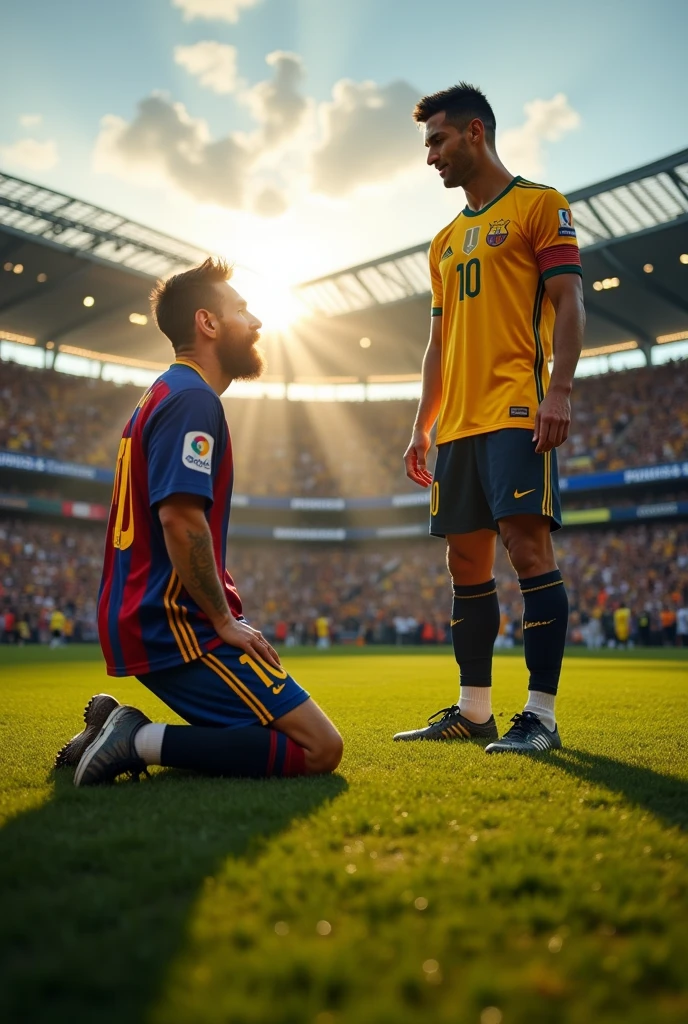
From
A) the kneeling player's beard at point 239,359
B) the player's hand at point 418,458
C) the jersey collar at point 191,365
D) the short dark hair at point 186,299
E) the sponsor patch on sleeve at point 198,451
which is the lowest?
the sponsor patch on sleeve at point 198,451

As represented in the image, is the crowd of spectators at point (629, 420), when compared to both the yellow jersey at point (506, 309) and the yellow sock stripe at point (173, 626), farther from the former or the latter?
the yellow sock stripe at point (173, 626)

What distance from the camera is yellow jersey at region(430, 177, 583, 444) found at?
3.70m

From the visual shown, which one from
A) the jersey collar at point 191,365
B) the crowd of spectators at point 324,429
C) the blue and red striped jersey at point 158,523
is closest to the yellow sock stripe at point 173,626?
the blue and red striped jersey at point 158,523

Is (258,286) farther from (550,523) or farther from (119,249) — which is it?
(550,523)

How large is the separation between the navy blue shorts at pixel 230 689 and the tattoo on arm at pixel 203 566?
8.4 inches

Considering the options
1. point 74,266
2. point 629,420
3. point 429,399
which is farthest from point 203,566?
point 629,420

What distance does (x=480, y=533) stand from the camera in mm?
3945

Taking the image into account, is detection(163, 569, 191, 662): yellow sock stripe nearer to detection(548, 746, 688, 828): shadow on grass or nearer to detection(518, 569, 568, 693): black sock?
detection(548, 746, 688, 828): shadow on grass

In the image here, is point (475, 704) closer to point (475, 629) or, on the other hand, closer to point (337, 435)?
point (475, 629)

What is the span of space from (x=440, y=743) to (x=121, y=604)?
62.1 inches

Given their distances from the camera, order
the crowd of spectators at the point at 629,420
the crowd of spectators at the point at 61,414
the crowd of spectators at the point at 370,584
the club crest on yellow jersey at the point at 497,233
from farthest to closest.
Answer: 1. the crowd of spectators at the point at 61,414
2. the crowd of spectators at the point at 629,420
3. the crowd of spectators at the point at 370,584
4. the club crest on yellow jersey at the point at 497,233

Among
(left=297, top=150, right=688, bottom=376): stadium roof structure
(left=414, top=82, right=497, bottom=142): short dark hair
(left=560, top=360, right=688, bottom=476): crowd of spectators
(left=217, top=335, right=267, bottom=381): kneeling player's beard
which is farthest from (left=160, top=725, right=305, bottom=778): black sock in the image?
(left=560, top=360, right=688, bottom=476): crowd of spectators

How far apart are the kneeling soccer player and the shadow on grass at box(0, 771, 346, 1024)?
0.13 metres

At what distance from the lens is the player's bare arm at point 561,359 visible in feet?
11.2
